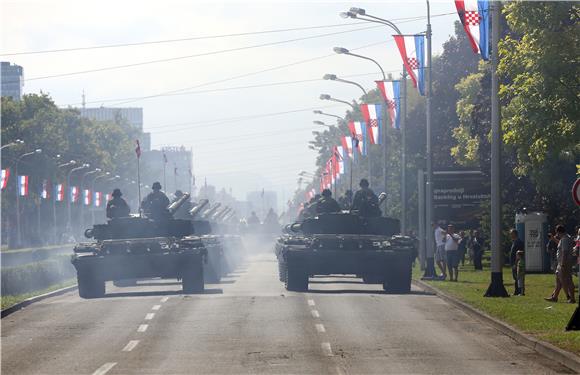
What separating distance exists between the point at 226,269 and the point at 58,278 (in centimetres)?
790

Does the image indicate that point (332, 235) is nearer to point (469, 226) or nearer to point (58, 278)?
point (58, 278)

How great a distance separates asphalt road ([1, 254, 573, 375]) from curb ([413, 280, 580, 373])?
18cm

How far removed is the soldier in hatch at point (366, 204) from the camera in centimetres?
3666

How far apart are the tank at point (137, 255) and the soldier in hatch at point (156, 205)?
2.38ft

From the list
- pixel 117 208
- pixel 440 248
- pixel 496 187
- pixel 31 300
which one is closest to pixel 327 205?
pixel 117 208

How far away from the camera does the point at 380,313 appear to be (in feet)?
91.8

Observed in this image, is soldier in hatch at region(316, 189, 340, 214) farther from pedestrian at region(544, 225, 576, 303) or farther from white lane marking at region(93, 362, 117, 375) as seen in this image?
white lane marking at region(93, 362, 117, 375)

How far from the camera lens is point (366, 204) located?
36.7 metres

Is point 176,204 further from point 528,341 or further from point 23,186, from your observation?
point 23,186

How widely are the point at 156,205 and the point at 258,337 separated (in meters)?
14.7

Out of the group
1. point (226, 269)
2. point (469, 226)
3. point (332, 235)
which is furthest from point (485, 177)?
point (332, 235)

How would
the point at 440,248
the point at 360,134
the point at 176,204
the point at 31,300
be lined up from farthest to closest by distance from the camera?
the point at 360,134 < the point at 440,248 < the point at 176,204 < the point at 31,300

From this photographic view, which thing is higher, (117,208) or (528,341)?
(117,208)

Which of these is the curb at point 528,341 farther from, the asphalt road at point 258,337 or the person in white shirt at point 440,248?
the person in white shirt at point 440,248
